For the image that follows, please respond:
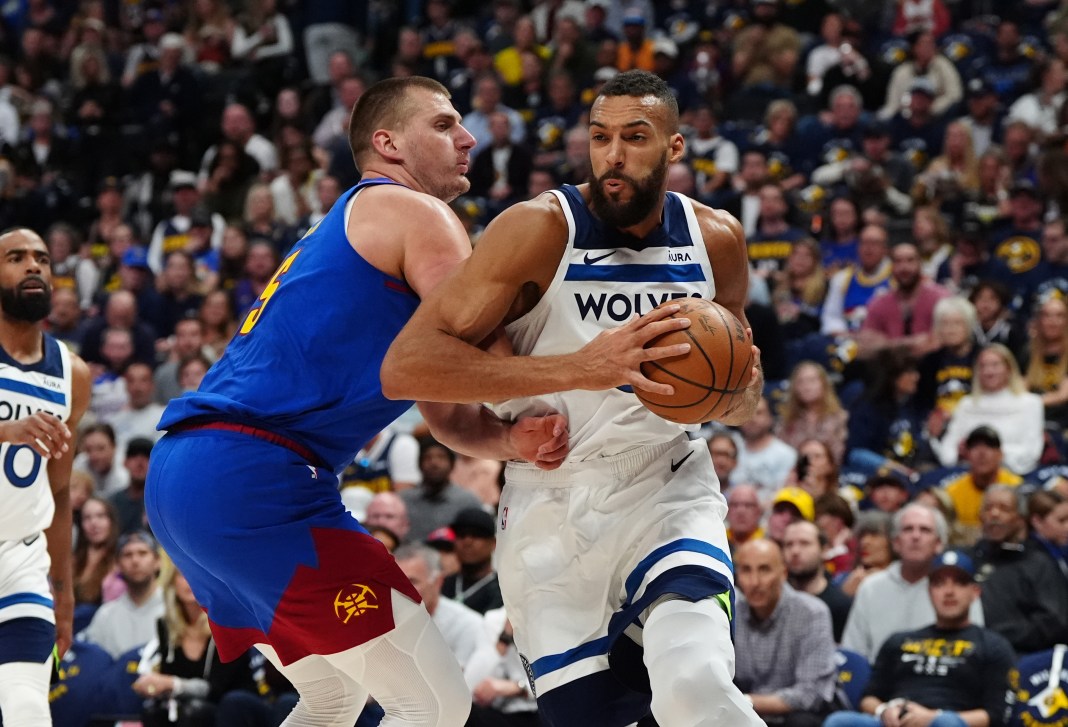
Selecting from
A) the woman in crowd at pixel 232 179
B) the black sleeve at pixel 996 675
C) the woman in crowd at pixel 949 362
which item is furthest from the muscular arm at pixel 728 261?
the woman in crowd at pixel 232 179

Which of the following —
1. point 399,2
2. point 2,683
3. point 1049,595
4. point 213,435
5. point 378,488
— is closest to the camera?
point 213,435

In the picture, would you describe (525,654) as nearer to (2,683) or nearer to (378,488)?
(2,683)

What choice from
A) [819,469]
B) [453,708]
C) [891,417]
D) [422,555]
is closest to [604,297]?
[453,708]

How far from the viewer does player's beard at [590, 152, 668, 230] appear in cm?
440

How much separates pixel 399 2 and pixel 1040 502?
13561 mm

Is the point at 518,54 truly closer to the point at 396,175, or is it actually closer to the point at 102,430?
the point at 102,430

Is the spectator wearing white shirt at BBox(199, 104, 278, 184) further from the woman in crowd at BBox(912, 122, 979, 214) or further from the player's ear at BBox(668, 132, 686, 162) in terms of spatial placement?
the player's ear at BBox(668, 132, 686, 162)

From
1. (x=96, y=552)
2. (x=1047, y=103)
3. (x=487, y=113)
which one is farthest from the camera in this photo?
(x=487, y=113)

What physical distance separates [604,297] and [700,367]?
19.3 inches

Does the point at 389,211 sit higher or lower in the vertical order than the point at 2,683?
higher

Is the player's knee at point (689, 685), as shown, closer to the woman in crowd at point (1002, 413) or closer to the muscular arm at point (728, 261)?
the muscular arm at point (728, 261)

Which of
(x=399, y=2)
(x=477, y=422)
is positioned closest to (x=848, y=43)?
(x=399, y=2)

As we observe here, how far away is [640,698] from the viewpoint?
Result: 14.7ft

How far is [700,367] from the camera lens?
13.3 ft
